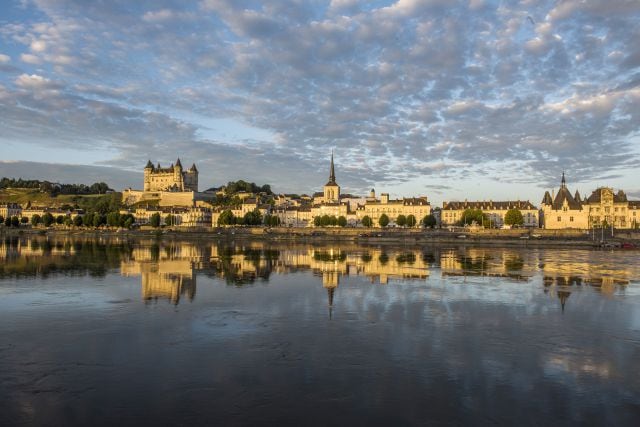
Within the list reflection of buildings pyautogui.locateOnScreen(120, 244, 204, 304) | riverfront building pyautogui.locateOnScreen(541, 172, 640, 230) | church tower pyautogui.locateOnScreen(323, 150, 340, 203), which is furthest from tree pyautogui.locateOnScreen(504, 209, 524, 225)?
reflection of buildings pyautogui.locateOnScreen(120, 244, 204, 304)

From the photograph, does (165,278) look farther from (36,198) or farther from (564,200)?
(36,198)

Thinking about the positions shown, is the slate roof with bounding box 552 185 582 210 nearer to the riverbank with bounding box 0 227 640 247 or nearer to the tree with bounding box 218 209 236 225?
the riverbank with bounding box 0 227 640 247

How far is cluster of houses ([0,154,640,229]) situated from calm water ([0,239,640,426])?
6430cm

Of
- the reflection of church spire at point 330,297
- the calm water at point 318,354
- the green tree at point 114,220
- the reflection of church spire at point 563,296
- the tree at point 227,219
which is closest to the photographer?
the calm water at point 318,354

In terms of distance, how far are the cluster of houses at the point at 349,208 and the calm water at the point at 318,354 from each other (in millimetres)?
64298

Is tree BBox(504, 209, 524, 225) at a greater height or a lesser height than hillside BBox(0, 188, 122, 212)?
lesser

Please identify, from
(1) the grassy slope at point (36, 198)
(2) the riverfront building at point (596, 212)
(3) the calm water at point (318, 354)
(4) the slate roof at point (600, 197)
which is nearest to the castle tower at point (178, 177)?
(1) the grassy slope at point (36, 198)

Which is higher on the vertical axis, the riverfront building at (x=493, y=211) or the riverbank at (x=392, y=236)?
the riverfront building at (x=493, y=211)

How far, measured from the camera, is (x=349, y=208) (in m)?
107

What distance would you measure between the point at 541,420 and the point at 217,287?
1478cm

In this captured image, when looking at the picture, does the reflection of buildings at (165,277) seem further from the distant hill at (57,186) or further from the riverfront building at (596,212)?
the distant hill at (57,186)

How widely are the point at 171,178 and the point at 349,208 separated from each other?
51339 millimetres

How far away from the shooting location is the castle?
130500 millimetres

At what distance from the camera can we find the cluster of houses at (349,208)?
3123 inches
